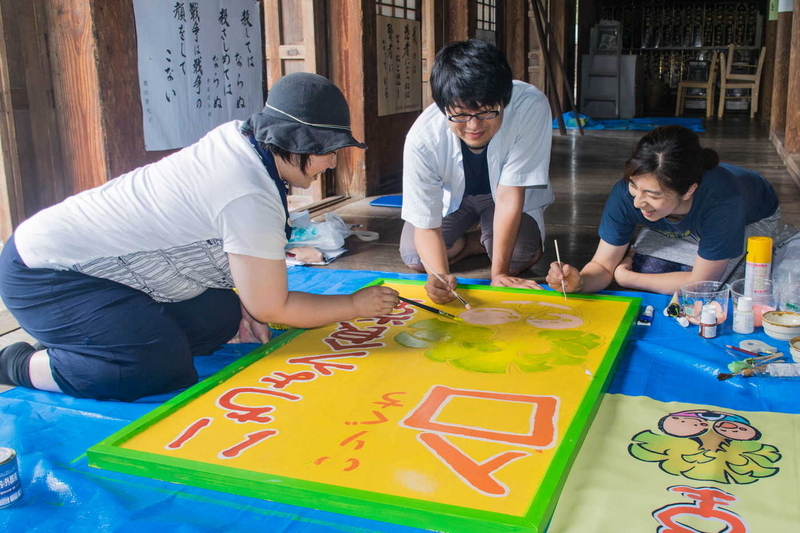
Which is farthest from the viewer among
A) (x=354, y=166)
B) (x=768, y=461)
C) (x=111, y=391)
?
(x=354, y=166)

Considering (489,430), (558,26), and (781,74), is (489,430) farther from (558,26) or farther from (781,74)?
(558,26)

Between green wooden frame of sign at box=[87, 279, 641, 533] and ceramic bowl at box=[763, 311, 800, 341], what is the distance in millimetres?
749

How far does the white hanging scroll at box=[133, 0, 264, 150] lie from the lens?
116 inches

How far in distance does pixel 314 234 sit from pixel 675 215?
1.77 meters

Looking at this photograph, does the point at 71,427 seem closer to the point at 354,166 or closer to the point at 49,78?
the point at 49,78

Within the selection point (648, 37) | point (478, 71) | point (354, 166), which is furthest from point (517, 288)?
point (648, 37)

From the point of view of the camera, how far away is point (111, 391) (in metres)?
1.83

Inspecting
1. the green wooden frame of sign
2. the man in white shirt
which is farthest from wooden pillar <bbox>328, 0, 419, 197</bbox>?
the green wooden frame of sign

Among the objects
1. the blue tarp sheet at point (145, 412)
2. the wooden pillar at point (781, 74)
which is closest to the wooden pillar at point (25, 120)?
the blue tarp sheet at point (145, 412)

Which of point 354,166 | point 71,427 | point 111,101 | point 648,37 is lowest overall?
point 71,427

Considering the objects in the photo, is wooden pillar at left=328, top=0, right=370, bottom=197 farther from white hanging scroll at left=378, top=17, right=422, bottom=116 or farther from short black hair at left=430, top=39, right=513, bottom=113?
short black hair at left=430, top=39, right=513, bottom=113

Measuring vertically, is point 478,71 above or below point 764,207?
above

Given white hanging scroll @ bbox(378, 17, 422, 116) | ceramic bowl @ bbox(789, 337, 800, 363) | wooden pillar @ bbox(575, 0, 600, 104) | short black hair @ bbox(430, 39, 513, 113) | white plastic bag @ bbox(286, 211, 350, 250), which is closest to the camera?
ceramic bowl @ bbox(789, 337, 800, 363)

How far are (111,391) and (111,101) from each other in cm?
136
